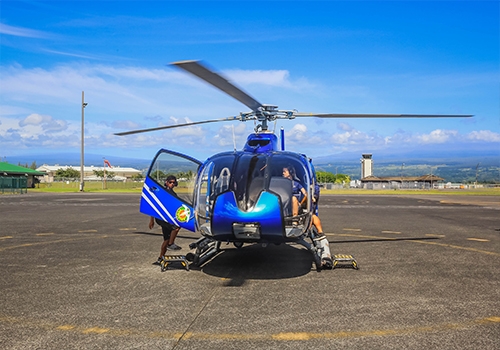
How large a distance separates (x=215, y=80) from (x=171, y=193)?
3917 mm

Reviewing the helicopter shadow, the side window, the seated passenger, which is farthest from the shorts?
the seated passenger

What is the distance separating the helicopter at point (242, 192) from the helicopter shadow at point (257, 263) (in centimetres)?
37

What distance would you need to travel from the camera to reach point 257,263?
386 inches

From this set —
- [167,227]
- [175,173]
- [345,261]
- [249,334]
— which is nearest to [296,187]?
[345,261]

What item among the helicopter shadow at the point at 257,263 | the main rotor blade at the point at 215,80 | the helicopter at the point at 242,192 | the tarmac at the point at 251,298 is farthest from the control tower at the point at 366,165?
the main rotor blade at the point at 215,80

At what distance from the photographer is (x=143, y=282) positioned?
792 centimetres

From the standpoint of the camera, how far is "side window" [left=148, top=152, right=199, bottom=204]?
32.4ft

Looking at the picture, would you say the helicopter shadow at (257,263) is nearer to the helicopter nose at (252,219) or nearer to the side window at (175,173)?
the helicopter nose at (252,219)

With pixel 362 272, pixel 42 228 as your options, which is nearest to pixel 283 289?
pixel 362 272

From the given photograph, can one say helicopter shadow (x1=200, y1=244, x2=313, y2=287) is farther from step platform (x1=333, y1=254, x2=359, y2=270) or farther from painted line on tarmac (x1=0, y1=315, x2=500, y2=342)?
painted line on tarmac (x1=0, y1=315, x2=500, y2=342)

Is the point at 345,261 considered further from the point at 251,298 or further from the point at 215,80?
the point at 215,80

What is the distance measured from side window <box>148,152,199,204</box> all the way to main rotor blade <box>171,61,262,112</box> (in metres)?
2.16

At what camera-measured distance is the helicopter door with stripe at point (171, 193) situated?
9617 mm

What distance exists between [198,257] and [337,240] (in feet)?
17.7
